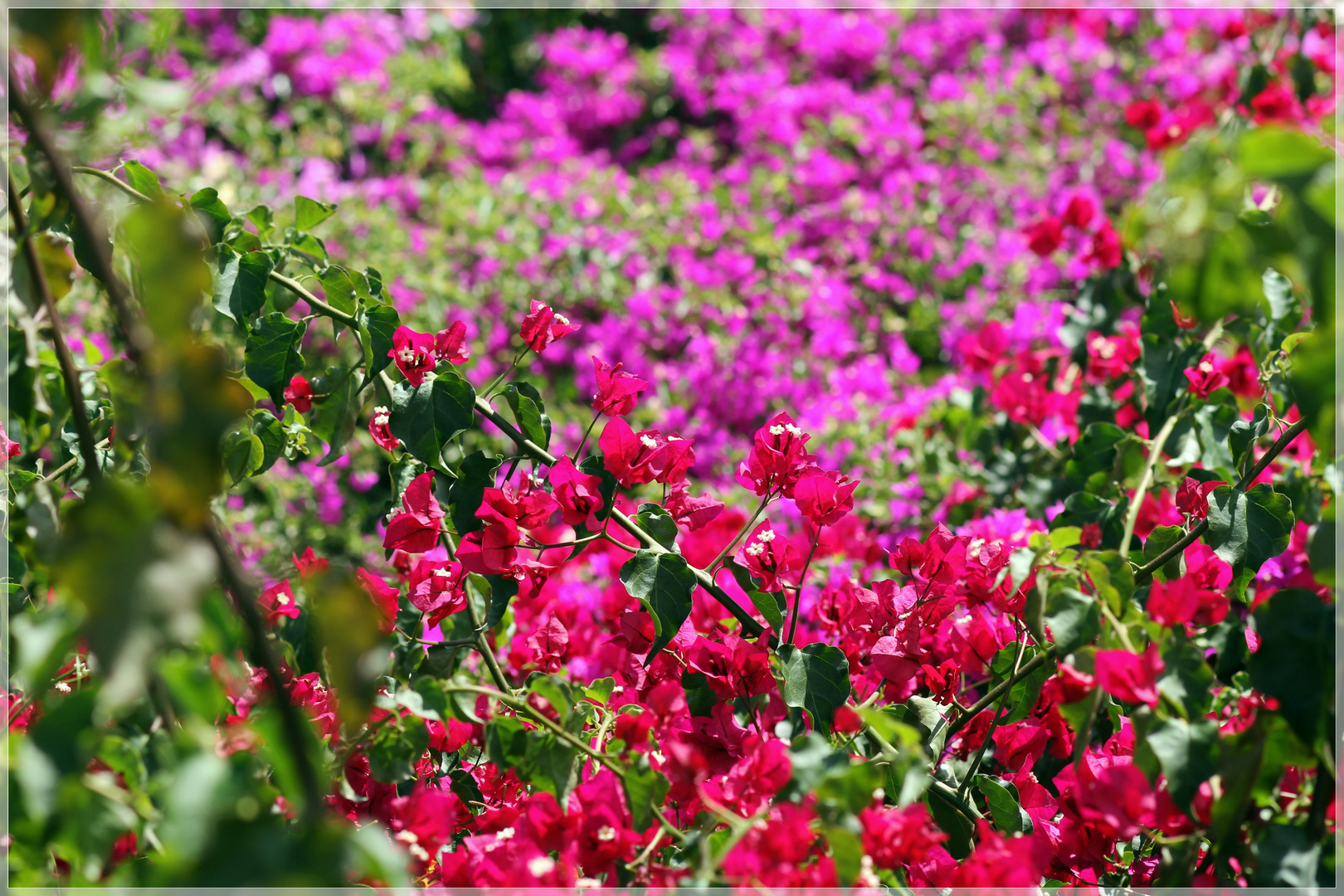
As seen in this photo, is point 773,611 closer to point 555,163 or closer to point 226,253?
point 226,253

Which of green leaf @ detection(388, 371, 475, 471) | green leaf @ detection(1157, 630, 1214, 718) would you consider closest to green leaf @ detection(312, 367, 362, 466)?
green leaf @ detection(388, 371, 475, 471)

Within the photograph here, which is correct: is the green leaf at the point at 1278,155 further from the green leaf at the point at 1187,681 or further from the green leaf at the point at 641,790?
the green leaf at the point at 641,790

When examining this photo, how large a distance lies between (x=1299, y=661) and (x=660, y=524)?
559 millimetres

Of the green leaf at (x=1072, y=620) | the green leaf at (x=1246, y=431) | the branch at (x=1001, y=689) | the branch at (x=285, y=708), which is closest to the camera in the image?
the branch at (x=285, y=708)

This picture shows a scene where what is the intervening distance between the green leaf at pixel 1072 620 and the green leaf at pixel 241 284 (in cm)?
82

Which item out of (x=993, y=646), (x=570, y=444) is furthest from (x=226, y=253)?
(x=570, y=444)

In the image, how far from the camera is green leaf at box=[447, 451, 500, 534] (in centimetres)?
102

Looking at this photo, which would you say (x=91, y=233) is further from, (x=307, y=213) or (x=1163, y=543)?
(x=1163, y=543)

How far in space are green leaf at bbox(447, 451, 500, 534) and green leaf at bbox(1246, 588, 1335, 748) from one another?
2.25 feet

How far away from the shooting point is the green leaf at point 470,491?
1.02 metres

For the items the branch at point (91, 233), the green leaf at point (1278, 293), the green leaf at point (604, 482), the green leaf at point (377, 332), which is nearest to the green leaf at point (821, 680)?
the green leaf at point (604, 482)

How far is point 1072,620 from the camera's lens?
77cm

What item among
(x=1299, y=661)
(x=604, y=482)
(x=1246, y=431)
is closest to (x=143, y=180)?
(x=604, y=482)

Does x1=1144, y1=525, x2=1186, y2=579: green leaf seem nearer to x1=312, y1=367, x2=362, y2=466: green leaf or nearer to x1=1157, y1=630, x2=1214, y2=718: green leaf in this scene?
x1=1157, y1=630, x2=1214, y2=718: green leaf
